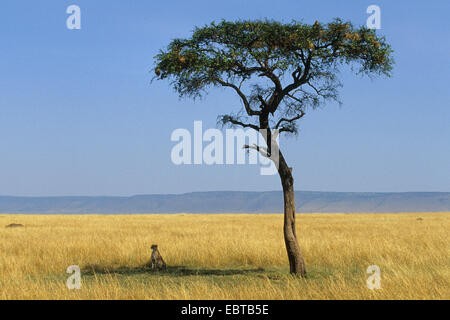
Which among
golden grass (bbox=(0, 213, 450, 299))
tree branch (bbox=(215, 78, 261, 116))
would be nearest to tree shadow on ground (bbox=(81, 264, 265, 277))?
golden grass (bbox=(0, 213, 450, 299))

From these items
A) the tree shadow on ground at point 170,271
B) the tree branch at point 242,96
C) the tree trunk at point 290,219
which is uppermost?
the tree branch at point 242,96

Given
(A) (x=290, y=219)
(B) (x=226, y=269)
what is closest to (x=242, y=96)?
(A) (x=290, y=219)

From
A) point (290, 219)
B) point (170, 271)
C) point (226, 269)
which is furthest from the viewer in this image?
point (226, 269)

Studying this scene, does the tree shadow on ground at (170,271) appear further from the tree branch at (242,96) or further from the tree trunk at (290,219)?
the tree branch at (242,96)

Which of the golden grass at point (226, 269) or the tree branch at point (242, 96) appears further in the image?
the tree branch at point (242, 96)

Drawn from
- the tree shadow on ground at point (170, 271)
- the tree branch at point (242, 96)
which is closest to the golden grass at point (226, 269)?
the tree shadow on ground at point (170, 271)

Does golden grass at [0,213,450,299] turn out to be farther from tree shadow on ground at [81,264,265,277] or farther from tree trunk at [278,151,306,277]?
tree trunk at [278,151,306,277]

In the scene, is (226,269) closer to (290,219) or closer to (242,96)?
(290,219)

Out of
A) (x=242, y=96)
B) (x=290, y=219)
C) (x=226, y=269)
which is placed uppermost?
(x=242, y=96)

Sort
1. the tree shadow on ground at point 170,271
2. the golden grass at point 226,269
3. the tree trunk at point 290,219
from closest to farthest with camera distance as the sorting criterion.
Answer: the golden grass at point 226,269
the tree trunk at point 290,219
the tree shadow on ground at point 170,271

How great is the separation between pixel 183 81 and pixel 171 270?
23.1 feet

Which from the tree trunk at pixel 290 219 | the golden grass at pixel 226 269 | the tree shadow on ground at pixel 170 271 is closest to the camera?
the golden grass at pixel 226 269

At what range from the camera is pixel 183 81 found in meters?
19.1
